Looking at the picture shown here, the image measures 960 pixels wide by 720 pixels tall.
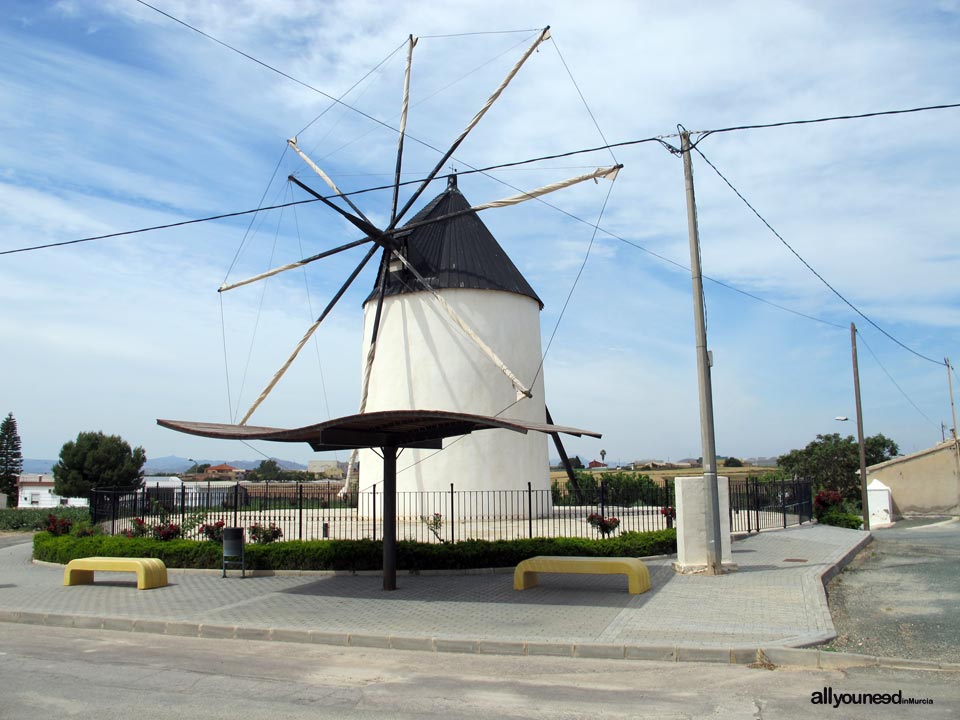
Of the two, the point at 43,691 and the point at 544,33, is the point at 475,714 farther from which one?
the point at 544,33

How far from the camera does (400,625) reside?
10.7m

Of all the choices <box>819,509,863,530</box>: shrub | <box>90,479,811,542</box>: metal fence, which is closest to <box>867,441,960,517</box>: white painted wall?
<box>90,479,811,542</box>: metal fence

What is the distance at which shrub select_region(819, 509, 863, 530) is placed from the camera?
26.9m

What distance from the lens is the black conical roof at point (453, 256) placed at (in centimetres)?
2752

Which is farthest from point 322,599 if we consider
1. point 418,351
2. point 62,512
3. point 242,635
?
point 62,512

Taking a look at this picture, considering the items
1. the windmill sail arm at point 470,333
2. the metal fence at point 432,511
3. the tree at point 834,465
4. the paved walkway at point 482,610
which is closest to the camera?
the paved walkway at point 482,610

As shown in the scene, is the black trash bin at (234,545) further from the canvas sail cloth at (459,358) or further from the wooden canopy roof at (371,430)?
the canvas sail cloth at (459,358)

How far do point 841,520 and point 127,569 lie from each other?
22.9 metres

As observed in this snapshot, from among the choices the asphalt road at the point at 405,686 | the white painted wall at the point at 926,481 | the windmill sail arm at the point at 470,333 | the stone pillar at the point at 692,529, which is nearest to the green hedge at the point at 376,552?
the stone pillar at the point at 692,529

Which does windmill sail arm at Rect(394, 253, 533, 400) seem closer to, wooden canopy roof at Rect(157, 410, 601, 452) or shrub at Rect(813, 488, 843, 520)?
wooden canopy roof at Rect(157, 410, 601, 452)

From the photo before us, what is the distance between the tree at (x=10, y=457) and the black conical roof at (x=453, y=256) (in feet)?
212

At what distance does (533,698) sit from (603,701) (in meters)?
0.65

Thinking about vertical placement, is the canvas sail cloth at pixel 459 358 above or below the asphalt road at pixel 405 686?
above

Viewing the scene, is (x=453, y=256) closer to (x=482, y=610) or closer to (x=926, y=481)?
(x=482, y=610)
